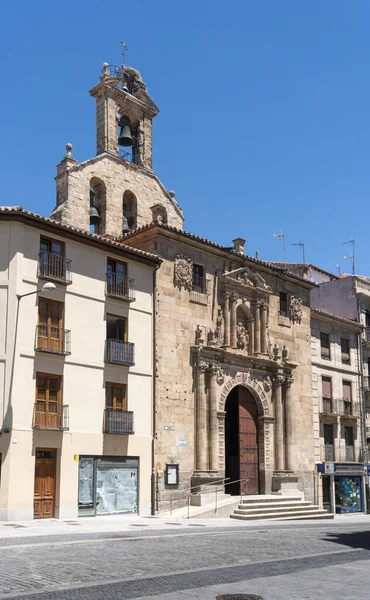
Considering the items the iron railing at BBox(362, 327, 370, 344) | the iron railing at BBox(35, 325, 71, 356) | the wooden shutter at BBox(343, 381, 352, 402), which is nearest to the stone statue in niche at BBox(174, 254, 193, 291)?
the iron railing at BBox(35, 325, 71, 356)

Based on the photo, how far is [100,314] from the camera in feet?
88.7

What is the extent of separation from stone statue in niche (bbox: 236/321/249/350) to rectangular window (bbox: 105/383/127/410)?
754 centimetres

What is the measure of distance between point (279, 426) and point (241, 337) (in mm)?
4917

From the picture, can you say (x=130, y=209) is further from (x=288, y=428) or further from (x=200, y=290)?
(x=288, y=428)

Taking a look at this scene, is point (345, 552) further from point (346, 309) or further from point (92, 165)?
point (346, 309)

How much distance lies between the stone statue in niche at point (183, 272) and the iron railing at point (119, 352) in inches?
167

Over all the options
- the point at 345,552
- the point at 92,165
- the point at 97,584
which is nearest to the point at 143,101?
the point at 92,165

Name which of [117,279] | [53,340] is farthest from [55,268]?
[117,279]

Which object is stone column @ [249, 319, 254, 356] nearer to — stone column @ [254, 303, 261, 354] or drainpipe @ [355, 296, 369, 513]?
stone column @ [254, 303, 261, 354]

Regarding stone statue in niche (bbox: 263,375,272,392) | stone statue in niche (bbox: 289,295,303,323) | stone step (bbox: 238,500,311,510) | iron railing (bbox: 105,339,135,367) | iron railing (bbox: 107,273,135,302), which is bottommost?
stone step (bbox: 238,500,311,510)

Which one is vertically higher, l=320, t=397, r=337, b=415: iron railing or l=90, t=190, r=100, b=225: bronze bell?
l=90, t=190, r=100, b=225: bronze bell

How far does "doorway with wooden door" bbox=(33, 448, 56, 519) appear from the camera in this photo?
2391cm

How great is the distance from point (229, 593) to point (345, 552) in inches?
278

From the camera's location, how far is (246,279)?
33938mm
